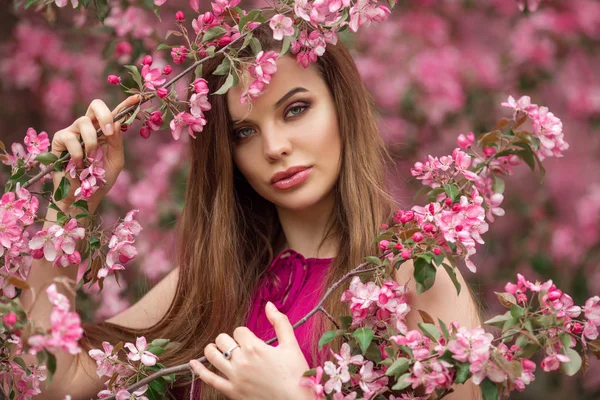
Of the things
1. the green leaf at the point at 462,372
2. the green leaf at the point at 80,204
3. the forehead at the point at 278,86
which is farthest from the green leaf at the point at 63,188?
the green leaf at the point at 462,372

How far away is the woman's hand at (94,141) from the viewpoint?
5.31 ft

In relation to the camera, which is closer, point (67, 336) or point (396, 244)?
point (67, 336)

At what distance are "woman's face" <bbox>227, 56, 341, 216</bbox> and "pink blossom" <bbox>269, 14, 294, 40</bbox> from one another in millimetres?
171

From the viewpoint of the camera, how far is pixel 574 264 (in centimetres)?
360

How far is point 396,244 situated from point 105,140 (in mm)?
666

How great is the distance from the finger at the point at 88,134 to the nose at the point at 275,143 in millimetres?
351

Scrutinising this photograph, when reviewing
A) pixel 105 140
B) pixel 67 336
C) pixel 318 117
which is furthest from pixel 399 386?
pixel 105 140

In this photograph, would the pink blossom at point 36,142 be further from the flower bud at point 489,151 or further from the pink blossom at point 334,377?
the flower bud at point 489,151

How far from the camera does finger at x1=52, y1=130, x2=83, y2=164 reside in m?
1.61

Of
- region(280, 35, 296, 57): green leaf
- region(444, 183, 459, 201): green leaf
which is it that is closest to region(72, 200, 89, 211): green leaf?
region(280, 35, 296, 57): green leaf

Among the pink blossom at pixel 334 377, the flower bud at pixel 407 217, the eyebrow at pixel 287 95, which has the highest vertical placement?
the eyebrow at pixel 287 95

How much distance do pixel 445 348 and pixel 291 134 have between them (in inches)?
24.2

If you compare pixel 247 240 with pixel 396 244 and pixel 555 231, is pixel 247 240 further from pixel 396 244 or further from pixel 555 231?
pixel 555 231

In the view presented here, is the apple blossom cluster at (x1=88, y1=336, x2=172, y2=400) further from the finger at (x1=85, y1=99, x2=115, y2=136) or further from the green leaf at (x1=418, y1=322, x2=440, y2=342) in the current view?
the green leaf at (x1=418, y1=322, x2=440, y2=342)
